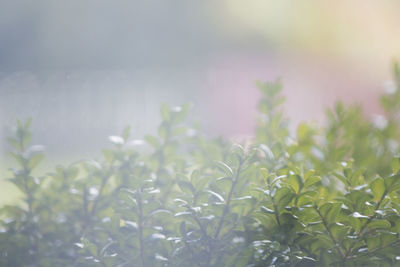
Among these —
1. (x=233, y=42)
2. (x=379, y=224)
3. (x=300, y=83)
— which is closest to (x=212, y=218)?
(x=379, y=224)

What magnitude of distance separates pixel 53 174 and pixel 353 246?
0.76ft

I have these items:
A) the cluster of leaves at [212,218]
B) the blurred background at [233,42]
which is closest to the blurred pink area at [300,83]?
the blurred background at [233,42]

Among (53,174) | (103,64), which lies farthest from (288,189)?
(103,64)

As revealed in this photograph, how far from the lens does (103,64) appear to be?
2.38 m

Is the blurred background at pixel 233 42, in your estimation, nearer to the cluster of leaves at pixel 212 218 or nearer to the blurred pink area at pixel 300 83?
the blurred pink area at pixel 300 83

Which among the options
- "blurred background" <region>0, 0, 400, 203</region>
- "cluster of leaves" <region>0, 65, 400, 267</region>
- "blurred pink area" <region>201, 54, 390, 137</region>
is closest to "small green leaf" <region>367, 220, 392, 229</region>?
"cluster of leaves" <region>0, 65, 400, 267</region>

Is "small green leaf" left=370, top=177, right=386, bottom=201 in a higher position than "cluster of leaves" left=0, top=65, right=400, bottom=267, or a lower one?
higher

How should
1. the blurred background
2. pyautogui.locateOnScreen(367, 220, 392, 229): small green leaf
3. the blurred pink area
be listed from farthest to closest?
the blurred background
the blurred pink area
pyautogui.locateOnScreen(367, 220, 392, 229): small green leaf

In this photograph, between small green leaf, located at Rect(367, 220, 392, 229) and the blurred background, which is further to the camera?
the blurred background

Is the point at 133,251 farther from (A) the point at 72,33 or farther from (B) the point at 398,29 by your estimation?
(B) the point at 398,29

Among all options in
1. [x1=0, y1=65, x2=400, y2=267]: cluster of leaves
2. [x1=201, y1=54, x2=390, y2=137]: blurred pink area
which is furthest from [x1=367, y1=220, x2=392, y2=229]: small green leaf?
[x1=201, y1=54, x2=390, y2=137]: blurred pink area

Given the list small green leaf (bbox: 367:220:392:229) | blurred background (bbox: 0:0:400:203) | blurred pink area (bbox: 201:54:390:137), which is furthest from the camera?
blurred background (bbox: 0:0:400:203)

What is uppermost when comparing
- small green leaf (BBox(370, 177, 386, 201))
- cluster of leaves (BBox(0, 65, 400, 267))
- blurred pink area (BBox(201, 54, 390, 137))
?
small green leaf (BBox(370, 177, 386, 201))

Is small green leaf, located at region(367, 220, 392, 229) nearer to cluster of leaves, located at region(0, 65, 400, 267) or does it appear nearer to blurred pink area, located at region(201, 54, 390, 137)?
cluster of leaves, located at region(0, 65, 400, 267)
